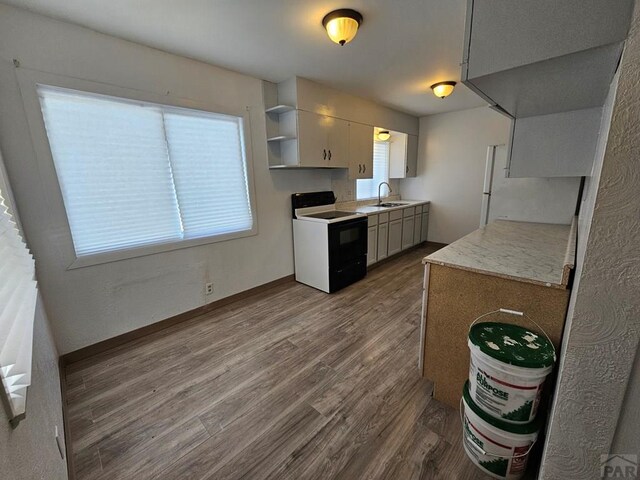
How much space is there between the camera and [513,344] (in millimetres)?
1211

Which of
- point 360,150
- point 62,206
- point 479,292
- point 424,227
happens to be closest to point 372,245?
point 360,150

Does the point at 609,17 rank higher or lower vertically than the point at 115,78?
lower

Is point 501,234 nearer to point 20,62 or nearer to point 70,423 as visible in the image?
point 70,423

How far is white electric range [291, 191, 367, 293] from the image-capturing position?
325 centimetres

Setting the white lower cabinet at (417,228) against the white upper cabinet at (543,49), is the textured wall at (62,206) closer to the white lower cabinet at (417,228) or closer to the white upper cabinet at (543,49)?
the white upper cabinet at (543,49)

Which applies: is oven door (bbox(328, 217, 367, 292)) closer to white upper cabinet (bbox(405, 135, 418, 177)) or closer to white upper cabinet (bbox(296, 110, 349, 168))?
white upper cabinet (bbox(296, 110, 349, 168))

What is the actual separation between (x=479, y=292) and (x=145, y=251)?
2658mm

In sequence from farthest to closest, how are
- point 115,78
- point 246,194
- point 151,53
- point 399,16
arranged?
point 246,194 < point 151,53 < point 115,78 < point 399,16

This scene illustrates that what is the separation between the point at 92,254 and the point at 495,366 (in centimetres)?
284

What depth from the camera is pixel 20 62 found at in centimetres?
176

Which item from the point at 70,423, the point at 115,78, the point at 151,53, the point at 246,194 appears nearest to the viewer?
the point at 70,423

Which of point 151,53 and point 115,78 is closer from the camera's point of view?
point 115,78

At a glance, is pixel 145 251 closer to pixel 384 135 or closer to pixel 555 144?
pixel 555 144

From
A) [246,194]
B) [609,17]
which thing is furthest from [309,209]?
[609,17]
